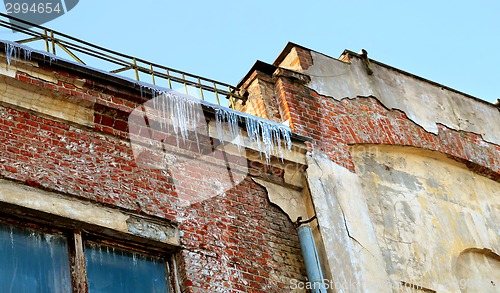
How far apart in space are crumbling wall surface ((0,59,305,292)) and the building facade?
0.01 metres

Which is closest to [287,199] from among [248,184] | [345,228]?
[248,184]

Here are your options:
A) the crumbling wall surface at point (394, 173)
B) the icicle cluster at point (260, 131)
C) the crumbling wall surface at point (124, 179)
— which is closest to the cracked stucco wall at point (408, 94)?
the crumbling wall surface at point (394, 173)

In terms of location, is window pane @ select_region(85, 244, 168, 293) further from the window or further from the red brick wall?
the red brick wall

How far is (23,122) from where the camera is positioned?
302 inches

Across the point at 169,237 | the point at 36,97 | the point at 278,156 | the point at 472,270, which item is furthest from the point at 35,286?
the point at 472,270

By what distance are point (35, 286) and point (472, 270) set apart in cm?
474

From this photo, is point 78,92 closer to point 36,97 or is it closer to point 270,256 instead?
point 36,97

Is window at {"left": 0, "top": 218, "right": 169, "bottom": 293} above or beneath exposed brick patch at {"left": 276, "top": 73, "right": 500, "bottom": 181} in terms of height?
beneath

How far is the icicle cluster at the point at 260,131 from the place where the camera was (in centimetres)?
881

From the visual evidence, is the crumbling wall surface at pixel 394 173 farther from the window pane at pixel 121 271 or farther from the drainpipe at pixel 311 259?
the window pane at pixel 121 271

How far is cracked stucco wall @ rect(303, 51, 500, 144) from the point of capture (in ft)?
33.3

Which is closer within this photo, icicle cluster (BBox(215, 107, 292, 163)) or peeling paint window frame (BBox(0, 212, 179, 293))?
peeling paint window frame (BBox(0, 212, 179, 293))

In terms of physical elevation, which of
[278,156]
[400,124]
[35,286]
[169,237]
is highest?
[400,124]

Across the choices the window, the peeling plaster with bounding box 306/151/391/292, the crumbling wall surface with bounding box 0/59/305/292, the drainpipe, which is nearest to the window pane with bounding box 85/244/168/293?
the window
